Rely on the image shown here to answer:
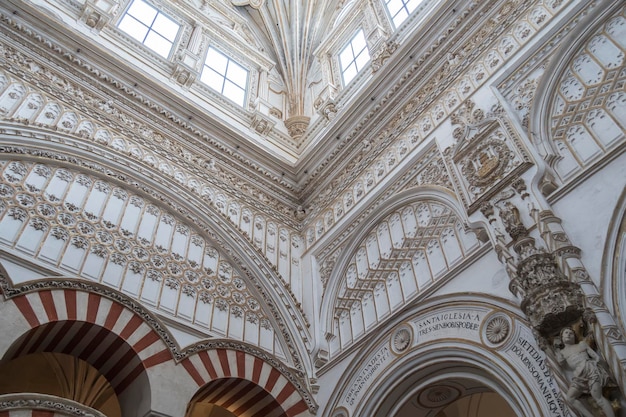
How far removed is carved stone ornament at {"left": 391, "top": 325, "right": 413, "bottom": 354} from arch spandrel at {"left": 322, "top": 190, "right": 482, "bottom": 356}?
293mm

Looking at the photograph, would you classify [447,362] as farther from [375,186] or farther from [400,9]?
[400,9]

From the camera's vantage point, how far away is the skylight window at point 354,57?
1059cm

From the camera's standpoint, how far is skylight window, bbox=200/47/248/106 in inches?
401

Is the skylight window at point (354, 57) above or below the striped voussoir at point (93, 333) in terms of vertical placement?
above

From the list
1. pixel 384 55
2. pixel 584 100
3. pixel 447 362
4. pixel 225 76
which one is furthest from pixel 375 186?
pixel 225 76

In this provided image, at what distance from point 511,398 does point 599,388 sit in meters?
1.33

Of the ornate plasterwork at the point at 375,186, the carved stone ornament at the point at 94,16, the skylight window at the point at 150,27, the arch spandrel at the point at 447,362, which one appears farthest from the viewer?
the skylight window at the point at 150,27

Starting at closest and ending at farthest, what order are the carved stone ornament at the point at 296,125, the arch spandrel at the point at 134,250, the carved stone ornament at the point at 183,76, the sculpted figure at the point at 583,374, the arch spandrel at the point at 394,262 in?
the sculpted figure at the point at 583,374, the arch spandrel at the point at 134,250, the arch spandrel at the point at 394,262, the carved stone ornament at the point at 183,76, the carved stone ornament at the point at 296,125

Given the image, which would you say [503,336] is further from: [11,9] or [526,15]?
[11,9]

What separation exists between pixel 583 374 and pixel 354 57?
8543 mm

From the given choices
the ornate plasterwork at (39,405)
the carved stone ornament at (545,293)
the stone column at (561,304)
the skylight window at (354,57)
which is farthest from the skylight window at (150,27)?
the carved stone ornament at (545,293)

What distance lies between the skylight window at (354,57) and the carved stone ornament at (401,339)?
5995mm

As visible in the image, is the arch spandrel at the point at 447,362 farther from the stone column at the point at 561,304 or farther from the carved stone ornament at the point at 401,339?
the stone column at the point at 561,304

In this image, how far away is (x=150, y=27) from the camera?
9844 millimetres
